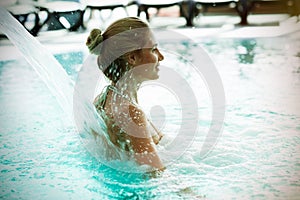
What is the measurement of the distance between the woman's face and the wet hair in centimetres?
3

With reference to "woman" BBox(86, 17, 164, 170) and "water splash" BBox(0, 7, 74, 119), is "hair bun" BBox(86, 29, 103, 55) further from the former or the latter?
Answer: "water splash" BBox(0, 7, 74, 119)

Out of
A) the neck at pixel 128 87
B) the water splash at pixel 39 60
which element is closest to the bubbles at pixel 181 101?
the neck at pixel 128 87

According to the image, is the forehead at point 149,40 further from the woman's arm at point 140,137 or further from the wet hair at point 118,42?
the woman's arm at point 140,137

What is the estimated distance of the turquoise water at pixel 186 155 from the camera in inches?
71.6

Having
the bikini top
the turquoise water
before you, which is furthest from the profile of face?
→ the turquoise water

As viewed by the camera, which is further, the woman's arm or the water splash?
the water splash

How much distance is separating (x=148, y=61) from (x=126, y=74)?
114 mm

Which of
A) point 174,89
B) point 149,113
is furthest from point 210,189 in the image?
point 174,89

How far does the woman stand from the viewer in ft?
5.39

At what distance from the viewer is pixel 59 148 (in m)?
2.30

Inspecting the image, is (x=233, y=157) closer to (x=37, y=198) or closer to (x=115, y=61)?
(x=115, y=61)

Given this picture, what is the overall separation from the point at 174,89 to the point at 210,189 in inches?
73.5

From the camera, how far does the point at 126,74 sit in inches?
67.5

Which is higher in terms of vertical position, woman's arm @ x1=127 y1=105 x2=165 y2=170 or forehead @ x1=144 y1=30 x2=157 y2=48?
forehead @ x1=144 y1=30 x2=157 y2=48
